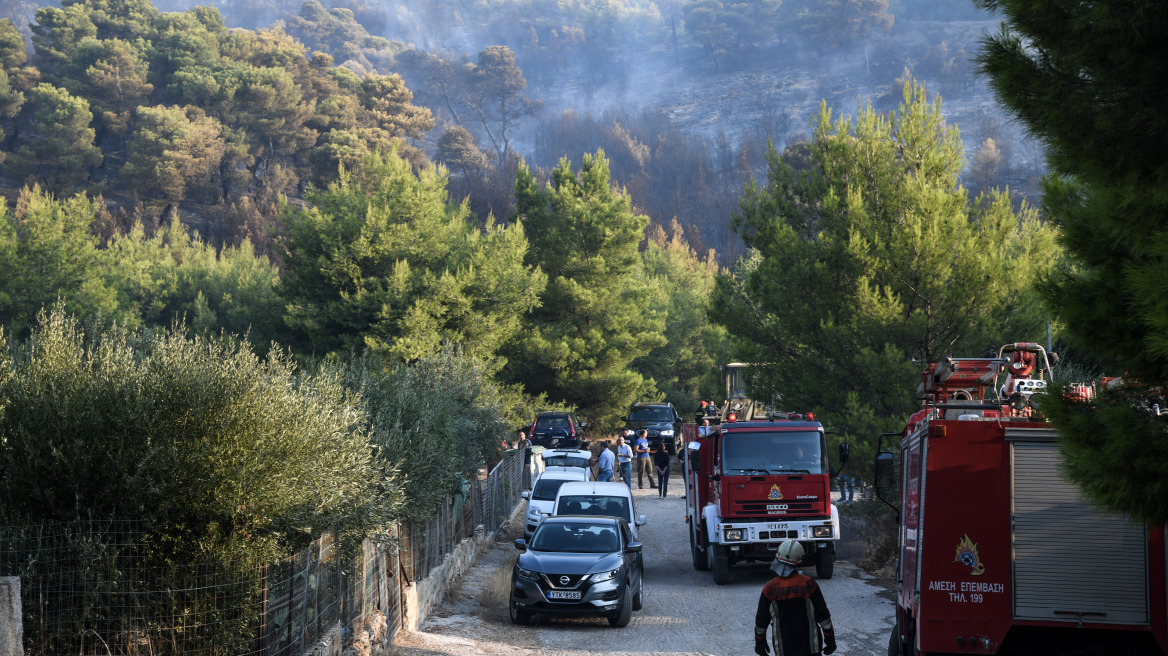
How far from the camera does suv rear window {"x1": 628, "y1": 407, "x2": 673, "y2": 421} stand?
39.9 metres

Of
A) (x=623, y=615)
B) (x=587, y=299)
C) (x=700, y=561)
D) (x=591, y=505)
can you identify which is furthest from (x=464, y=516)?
(x=587, y=299)

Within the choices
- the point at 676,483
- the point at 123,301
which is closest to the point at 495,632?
the point at 676,483

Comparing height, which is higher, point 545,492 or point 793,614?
point 793,614

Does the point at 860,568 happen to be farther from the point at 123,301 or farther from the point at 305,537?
the point at 123,301

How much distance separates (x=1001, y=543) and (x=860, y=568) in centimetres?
1204

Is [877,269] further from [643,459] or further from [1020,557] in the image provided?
[643,459]

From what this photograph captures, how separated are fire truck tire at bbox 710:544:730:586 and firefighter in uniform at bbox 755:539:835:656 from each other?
31.5ft

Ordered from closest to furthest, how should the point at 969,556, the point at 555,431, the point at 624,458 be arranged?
1. the point at 969,556
2. the point at 624,458
3. the point at 555,431

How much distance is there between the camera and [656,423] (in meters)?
39.6

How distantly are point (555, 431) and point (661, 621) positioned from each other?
885 inches

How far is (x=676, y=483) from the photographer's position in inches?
1455

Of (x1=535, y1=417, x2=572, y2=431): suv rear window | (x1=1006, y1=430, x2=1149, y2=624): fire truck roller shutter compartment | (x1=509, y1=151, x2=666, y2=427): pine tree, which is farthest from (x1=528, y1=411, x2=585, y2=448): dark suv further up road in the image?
(x1=1006, y1=430, x2=1149, y2=624): fire truck roller shutter compartment

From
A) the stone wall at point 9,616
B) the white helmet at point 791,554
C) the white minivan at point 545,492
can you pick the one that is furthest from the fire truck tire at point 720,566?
the stone wall at point 9,616

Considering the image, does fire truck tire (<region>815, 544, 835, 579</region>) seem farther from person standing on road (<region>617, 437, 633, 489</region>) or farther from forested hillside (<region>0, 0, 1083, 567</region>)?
person standing on road (<region>617, 437, 633, 489</region>)
